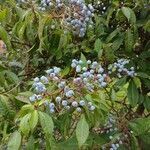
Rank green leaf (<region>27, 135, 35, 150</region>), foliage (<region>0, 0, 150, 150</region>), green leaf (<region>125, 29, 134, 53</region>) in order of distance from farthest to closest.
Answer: green leaf (<region>125, 29, 134, 53</region>), green leaf (<region>27, 135, 35, 150</region>), foliage (<region>0, 0, 150, 150</region>)

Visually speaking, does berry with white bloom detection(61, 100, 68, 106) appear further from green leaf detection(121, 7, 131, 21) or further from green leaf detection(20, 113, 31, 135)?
green leaf detection(121, 7, 131, 21)

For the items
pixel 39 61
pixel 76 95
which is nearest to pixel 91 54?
pixel 39 61

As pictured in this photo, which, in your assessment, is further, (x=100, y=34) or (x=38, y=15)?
(x=100, y=34)

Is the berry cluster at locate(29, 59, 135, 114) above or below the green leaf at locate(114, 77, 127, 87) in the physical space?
above

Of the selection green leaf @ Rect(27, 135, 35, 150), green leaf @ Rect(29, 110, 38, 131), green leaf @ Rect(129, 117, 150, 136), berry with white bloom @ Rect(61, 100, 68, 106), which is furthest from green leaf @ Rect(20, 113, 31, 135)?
green leaf @ Rect(129, 117, 150, 136)

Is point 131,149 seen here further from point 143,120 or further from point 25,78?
point 25,78

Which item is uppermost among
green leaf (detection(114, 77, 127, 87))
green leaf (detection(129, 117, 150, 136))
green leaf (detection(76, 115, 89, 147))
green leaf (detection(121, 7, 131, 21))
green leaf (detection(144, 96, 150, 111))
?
green leaf (detection(121, 7, 131, 21))

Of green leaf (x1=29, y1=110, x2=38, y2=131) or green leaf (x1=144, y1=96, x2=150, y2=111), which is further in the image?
green leaf (x1=144, y1=96, x2=150, y2=111)
